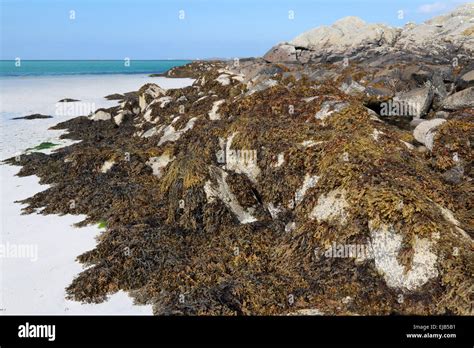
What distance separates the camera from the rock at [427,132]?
1190 cm

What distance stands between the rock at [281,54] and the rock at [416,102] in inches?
2168

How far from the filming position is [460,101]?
51.1ft

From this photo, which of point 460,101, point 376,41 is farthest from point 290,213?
point 376,41

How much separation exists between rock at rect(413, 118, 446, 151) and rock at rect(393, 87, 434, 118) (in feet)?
6.96

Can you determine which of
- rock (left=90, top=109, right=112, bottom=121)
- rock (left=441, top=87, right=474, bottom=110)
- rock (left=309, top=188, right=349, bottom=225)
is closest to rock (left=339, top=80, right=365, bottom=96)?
rock (left=441, top=87, right=474, bottom=110)

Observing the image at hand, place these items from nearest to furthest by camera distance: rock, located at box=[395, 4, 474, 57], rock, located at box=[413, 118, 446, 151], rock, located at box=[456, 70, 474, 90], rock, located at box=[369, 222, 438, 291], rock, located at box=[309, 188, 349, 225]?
rock, located at box=[369, 222, 438, 291] < rock, located at box=[309, 188, 349, 225] < rock, located at box=[413, 118, 446, 151] < rock, located at box=[456, 70, 474, 90] < rock, located at box=[395, 4, 474, 57]

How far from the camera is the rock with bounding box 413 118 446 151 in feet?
39.0

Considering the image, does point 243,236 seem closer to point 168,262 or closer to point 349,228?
point 168,262

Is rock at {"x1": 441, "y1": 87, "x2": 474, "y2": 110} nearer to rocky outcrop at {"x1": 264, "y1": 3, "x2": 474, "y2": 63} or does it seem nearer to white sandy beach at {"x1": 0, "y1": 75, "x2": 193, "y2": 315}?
white sandy beach at {"x1": 0, "y1": 75, "x2": 193, "y2": 315}

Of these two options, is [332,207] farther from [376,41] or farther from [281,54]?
[376,41]

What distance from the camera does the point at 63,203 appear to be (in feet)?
41.4

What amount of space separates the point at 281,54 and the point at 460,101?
5765 centimetres

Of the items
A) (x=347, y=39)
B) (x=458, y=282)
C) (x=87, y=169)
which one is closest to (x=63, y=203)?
(x=87, y=169)

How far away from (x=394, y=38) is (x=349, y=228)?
8755cm
